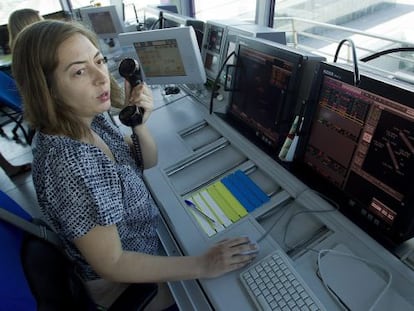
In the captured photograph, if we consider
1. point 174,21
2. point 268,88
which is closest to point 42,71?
point 268,88

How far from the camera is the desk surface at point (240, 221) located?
27.7 inches

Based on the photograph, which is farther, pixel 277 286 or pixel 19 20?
pixel 19 20

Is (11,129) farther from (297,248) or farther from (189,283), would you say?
(297,248)

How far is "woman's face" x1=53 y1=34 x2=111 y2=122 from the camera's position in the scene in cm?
72

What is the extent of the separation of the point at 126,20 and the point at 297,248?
2895mm

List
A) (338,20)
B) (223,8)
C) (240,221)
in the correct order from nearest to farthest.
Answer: (240,221), (338,20), (223,8)

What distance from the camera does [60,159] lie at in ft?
2.20

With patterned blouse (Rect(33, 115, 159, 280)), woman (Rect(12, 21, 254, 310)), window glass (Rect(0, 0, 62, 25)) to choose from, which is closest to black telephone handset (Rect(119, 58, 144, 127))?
woman (Rect(12, 21, 254, 310))

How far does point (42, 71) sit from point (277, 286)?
79 cm

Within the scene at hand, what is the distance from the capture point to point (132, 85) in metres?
1.16

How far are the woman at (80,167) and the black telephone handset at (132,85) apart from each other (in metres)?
0.21

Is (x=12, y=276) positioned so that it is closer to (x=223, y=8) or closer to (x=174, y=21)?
(x=174, y=21)

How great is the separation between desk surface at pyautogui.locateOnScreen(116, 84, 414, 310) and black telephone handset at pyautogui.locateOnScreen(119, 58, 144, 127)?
0.23m

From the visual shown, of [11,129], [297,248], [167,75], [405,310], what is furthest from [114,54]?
[405,310]
